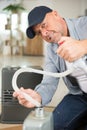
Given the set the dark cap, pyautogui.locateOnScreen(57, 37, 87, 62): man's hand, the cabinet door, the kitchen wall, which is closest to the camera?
pyautogui.locateOnScreen(57, 37, 87, 62): man's hand

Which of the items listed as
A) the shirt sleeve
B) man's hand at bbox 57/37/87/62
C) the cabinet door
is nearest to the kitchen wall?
the cabinet door

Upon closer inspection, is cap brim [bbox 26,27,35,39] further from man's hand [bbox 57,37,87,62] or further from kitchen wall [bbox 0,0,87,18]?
kitchen wall [bbox 0,0,87,18]

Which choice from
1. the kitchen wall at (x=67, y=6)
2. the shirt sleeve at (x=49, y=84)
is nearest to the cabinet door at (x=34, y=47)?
the kitchen wall at (x=67, y=6)

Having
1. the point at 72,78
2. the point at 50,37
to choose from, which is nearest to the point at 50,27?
the point at 50,37

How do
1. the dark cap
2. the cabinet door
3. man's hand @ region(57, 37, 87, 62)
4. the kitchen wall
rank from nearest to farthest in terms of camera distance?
man's hand @ region(57, 37, 87, 62) → the dark cap → the kitchen wall → the cabinet door

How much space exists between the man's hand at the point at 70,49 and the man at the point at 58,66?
0.22 m

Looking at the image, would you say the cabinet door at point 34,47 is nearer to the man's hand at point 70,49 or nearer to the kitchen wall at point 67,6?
the kitchen wall at point 67,6

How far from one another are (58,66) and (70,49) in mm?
571

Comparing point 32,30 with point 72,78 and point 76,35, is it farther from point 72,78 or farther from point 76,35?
point 72,78

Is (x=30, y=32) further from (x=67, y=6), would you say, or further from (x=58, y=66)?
(x=67, y=6)

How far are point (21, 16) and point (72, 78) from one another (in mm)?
5977

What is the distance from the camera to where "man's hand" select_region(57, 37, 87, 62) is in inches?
27.4

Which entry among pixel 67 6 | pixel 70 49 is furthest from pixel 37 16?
pixel 67 6

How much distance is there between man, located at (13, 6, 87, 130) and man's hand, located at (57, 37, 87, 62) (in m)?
0.22
